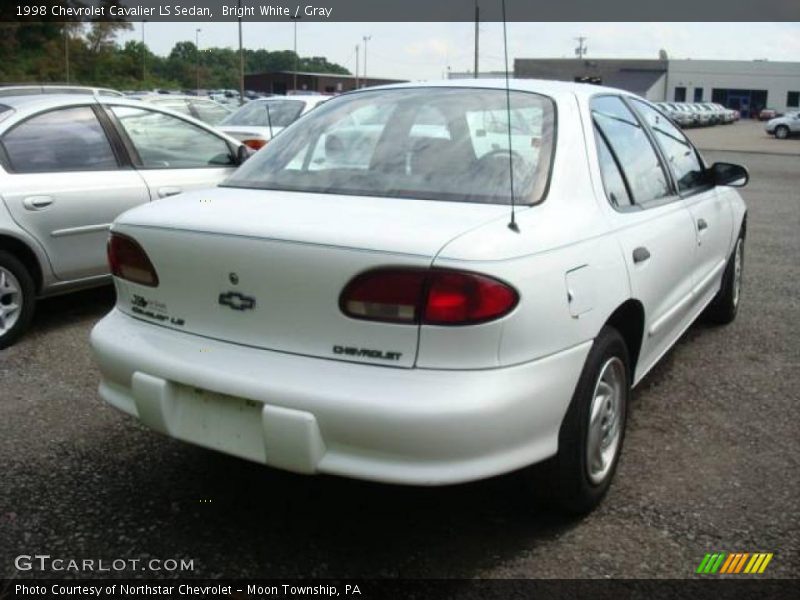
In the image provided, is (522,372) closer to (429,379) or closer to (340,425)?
(429,379)

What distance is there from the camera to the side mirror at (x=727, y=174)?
4.50m

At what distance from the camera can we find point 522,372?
239cm

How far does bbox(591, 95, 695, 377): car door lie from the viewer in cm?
314

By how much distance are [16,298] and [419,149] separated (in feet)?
9.88

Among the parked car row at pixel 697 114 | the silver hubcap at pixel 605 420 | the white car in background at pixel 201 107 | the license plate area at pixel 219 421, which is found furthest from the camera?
the parked car row at pixel 697 114

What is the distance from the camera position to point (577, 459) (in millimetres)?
2670

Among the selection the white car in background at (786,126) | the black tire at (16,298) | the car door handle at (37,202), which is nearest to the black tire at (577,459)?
the black tire at (16,298)

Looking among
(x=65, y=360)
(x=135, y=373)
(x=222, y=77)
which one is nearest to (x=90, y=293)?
(x=65, y=360)

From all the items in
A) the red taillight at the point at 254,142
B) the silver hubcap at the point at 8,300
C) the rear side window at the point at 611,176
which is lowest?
the silver hubcap at the point at 8,300

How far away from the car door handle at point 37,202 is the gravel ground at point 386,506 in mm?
1299

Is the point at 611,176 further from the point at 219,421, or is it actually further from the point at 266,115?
the point at 266,115

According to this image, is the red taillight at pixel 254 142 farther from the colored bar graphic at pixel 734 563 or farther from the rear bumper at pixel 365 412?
the colored bar graphic at pixel 734 563

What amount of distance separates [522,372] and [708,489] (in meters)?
1.20

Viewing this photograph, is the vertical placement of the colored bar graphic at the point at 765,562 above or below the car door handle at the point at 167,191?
below
